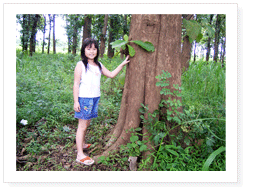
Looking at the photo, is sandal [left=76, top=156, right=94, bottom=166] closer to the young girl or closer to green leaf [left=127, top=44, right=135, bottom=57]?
the young girl

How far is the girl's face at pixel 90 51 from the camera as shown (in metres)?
2.13

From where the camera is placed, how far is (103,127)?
2.78 metres

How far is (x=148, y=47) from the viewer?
2.11 m

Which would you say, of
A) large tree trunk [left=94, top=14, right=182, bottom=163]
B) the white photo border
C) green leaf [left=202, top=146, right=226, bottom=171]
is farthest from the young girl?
→ green leaf [left=202, top=146, right=226, bottom=171]

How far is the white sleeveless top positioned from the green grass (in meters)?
0.68

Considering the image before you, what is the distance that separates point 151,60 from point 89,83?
27.1 inches

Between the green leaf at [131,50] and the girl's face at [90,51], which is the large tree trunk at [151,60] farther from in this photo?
the girl's face at [90,51]

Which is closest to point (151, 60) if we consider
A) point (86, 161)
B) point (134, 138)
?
point (134, 138)

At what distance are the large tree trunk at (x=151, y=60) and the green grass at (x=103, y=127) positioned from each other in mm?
377

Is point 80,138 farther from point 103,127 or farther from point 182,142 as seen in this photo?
point 182,142
